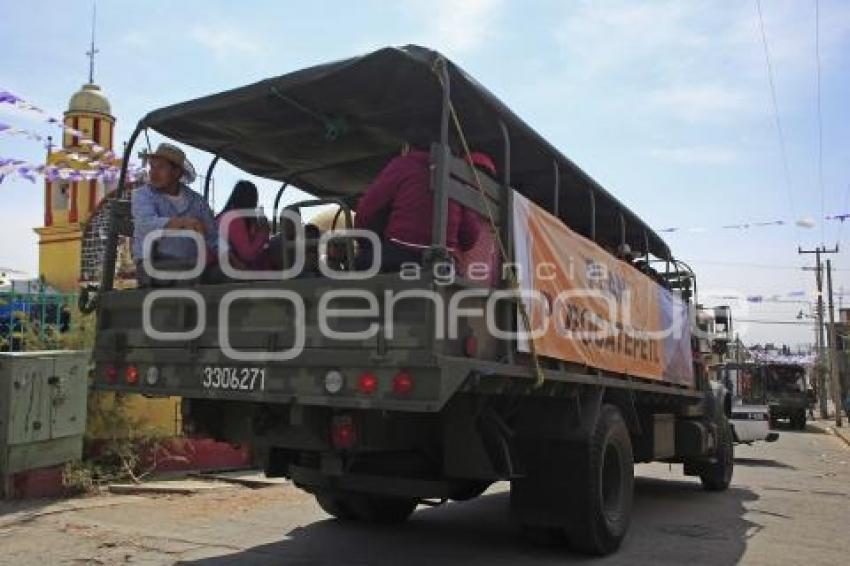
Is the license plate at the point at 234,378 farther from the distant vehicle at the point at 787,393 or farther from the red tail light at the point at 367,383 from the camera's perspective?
the distant vehicle at the point at 787,393

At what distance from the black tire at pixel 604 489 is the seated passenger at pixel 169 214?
2.97 m

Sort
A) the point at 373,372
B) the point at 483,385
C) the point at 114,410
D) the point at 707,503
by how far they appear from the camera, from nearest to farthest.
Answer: the point at 373,372
the point at 483,385
the point at 114,410
the point at 707,503

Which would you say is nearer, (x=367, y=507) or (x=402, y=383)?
(x=402, y=383)

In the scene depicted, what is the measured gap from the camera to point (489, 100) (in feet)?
18.0

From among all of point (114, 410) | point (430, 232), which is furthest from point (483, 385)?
point (114, 410)

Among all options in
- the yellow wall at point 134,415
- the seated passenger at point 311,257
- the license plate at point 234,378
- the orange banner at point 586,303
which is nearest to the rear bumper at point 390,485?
the license plate at point 234,378

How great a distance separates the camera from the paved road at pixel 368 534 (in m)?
6.51

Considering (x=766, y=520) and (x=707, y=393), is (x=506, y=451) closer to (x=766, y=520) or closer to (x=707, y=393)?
(x=766, y=520)

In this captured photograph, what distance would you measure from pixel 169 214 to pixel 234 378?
165 centimetres

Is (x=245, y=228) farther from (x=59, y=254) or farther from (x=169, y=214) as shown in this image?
(x=59, y=254)

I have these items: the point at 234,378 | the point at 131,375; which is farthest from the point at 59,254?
the point at 234,378

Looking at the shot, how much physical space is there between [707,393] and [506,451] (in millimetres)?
6506

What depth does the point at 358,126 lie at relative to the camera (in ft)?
21.6

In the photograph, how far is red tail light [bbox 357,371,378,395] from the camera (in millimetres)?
4684
